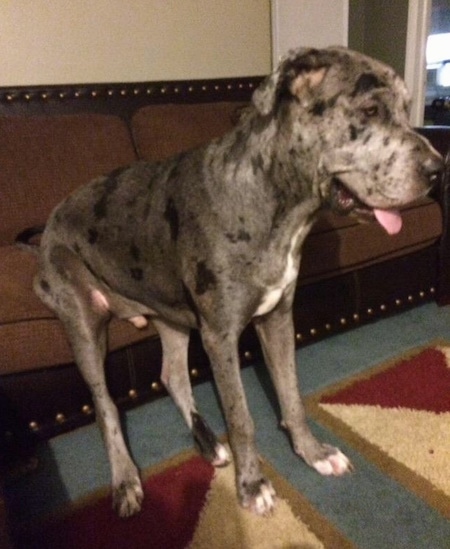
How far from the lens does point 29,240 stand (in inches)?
74.9

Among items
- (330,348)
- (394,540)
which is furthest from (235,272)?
(330,348)

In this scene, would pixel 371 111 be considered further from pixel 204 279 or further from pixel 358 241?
pixel 358 241

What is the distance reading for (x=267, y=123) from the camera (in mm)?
1237

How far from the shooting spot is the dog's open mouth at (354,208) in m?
1.21

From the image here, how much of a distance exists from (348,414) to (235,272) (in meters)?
0.83

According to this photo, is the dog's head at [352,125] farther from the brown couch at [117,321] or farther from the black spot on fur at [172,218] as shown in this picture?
the brown couch at [117,321]

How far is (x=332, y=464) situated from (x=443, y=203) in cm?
145

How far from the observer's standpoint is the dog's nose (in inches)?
44.3

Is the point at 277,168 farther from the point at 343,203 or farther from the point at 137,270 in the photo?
the point at 137,270

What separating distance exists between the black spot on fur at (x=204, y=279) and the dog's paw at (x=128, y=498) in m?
0.62

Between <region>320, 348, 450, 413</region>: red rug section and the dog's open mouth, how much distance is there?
2.80 ft

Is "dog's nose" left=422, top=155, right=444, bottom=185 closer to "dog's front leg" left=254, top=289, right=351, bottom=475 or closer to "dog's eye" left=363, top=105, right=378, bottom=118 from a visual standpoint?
"dog's eye" left=363, top=105, right=378, bottom=118

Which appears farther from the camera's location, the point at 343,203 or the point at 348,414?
the point at 348,414

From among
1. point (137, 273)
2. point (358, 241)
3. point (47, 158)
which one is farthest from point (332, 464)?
point (47, 158)
